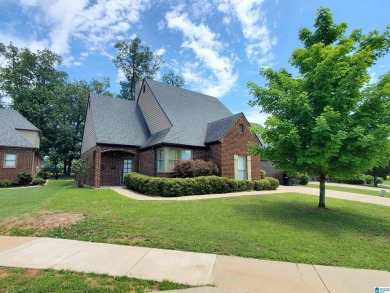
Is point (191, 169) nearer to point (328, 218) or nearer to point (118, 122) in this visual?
point (328, 218)

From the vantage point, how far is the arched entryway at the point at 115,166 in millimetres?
18344

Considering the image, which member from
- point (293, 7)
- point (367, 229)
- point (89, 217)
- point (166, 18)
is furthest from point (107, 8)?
point (367, 229)

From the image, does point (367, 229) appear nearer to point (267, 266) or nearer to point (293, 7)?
point (267, 266)

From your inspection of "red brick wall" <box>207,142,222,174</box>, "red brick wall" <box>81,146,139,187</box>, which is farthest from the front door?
"red brick wall" <box>207,142,222,174</box>

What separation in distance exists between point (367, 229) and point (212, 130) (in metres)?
12.4

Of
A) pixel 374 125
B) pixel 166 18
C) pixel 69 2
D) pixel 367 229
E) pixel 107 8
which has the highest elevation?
pixel 166 18

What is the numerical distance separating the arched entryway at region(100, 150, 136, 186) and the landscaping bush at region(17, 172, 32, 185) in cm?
762

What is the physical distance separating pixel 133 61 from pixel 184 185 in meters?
32.0

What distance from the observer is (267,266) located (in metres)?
4.20

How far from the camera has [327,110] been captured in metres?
7.57

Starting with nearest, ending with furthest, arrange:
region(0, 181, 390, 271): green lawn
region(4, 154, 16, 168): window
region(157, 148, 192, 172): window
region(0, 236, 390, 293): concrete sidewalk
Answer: region(0, 236, 390, 293): concrete sidewalk → region(0, 181, 390, 271): green lawn → region(157, 148, 192, 172): window → region(4, 154, 16, 168): window

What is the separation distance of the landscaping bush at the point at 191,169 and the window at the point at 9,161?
15.3 metres

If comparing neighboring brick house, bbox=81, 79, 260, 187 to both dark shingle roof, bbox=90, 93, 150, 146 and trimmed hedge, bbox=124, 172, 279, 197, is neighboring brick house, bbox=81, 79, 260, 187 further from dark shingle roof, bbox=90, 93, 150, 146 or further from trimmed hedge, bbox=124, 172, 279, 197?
trimmed hedge, bbox=124, 172, 279, 197

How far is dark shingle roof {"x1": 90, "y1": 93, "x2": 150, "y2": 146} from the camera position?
59.6 feet
